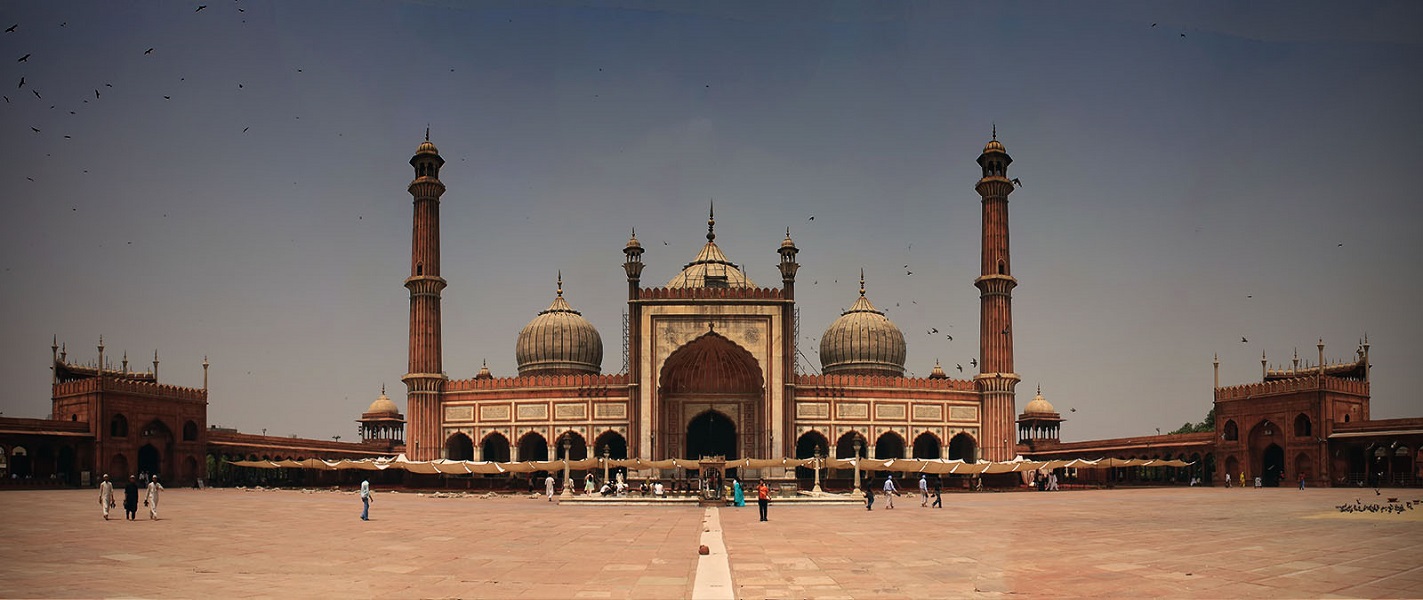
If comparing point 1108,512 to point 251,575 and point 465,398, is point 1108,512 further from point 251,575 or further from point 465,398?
point 465,398

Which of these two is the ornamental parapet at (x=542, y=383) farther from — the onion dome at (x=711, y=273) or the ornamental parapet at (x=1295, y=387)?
the ornamental parapet at (x=1295, y=387)

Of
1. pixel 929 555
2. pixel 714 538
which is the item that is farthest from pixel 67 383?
pixel 929 555

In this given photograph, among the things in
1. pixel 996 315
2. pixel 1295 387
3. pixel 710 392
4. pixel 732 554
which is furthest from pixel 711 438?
pixel 732 554

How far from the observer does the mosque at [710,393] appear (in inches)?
2185

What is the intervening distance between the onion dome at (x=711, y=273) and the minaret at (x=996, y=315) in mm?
14140

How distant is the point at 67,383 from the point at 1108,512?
168ft

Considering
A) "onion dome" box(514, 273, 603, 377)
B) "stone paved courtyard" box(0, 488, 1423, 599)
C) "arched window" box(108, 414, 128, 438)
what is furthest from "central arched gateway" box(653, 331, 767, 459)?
"arched window" box(108, 414, 128, 438)

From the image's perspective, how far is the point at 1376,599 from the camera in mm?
12867

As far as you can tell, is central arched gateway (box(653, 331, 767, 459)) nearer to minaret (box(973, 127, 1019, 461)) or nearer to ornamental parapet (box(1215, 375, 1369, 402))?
minaret (box(973, 127, 1019, 461))

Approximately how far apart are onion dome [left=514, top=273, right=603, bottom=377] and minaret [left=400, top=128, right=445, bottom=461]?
8.94 metres

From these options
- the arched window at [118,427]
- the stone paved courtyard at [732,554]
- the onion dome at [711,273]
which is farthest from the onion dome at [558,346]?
the stone paved courtyard at [732,554]

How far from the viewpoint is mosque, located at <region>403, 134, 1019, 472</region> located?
5550 cm

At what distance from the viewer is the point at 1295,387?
55.5m

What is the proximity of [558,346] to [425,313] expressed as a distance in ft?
32.7
